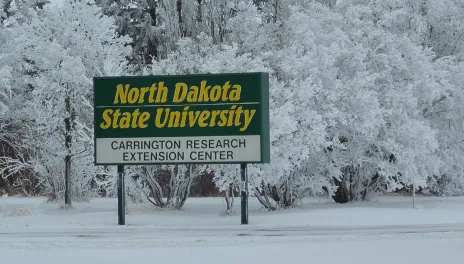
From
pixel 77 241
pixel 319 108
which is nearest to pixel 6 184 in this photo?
pixel 319 108

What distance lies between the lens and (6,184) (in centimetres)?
5003

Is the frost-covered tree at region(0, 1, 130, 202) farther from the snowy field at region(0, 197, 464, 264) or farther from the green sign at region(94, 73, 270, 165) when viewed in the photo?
the green sign at region(94, 73, 270, 165)

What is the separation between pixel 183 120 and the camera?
2927 cm

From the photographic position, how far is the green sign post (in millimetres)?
28844

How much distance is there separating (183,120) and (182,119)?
0.05 metres

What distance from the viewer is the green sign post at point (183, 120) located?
28.8 meters

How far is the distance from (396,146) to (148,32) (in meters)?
24.4

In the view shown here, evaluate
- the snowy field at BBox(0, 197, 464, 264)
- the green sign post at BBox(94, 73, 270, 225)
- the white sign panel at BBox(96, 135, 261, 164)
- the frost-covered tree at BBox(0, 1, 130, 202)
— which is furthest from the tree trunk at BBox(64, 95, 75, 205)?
the green sign post at BBox(94, 73, 270, 225)

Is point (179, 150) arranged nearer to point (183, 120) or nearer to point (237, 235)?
point (183, 120)

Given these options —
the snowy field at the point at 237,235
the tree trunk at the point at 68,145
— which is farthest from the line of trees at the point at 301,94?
the snowy field at the point at 237,235

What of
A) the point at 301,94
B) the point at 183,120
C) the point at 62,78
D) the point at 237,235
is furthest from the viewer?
the point at 62,78

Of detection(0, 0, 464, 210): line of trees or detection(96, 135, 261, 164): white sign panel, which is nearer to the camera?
detection(96, 135, 261, 164): white sign panel

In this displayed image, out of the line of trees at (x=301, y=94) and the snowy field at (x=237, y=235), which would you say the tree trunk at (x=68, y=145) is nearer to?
the line of trees at (x=301, y=94)

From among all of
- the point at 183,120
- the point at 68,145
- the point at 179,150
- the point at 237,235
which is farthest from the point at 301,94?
the point at 68,145
